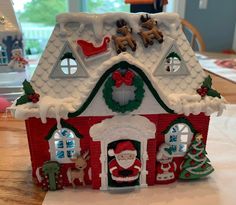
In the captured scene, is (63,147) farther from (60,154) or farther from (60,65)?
(60,65)

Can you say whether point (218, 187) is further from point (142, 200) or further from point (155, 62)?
point (155, 62)

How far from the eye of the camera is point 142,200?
0.60 metres

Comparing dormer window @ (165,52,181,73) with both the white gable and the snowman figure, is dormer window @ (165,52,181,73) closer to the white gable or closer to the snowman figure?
the white gable

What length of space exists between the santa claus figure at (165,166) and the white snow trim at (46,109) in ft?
0.70

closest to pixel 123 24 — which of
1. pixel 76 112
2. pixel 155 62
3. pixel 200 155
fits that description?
pixel 155 62

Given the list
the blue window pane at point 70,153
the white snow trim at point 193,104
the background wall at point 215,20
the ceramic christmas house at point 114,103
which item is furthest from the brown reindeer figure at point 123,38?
the background wall at point 215,20

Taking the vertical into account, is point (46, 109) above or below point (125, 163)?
above

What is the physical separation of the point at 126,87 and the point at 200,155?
23 cm

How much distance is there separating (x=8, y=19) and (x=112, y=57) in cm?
63

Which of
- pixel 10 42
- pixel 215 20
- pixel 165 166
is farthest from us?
pixel 215 20

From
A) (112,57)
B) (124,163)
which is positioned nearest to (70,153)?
(124,163)

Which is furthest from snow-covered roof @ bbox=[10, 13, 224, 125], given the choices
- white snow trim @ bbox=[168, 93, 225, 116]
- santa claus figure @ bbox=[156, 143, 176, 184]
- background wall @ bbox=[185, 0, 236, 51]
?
background wall @ bbox=[185, 0, 236, 51]

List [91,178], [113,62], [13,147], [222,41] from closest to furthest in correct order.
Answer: [113,62], [91,178], [13,147], [222,41]

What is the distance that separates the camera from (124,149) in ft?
1.93
